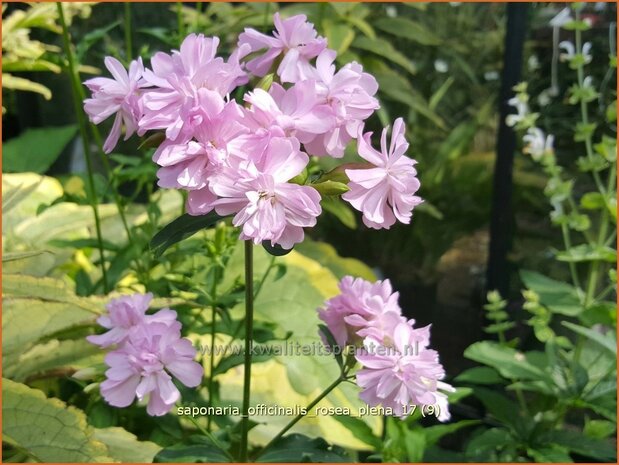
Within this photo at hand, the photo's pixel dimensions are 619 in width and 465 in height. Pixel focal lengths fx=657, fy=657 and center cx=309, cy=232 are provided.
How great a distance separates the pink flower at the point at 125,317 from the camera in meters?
0.64

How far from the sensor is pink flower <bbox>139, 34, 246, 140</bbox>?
1.61ft

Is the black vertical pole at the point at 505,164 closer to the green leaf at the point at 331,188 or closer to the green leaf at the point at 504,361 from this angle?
the green leaf at the point at 504,361

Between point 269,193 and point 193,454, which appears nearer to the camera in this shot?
point 269,193

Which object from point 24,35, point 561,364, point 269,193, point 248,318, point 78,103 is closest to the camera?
point 269,193

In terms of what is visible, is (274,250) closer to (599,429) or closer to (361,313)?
(361,313)

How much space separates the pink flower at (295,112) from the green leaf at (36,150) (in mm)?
1222

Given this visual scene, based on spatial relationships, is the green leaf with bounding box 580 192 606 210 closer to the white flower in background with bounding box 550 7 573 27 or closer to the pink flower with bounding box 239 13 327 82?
the white flower in background with bounding box 550 7 573 27

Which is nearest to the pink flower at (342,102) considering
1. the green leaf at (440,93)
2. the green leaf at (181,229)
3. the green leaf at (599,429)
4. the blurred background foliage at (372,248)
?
the green leaf at (181,229)

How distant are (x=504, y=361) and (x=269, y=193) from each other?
761 millimetres

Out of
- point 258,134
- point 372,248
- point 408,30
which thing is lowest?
point 258,134

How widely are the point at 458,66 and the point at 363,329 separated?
3.48 feet

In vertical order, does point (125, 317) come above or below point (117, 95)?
below

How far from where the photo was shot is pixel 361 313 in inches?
25.3

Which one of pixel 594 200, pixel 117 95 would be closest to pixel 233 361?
pixel 117 95
